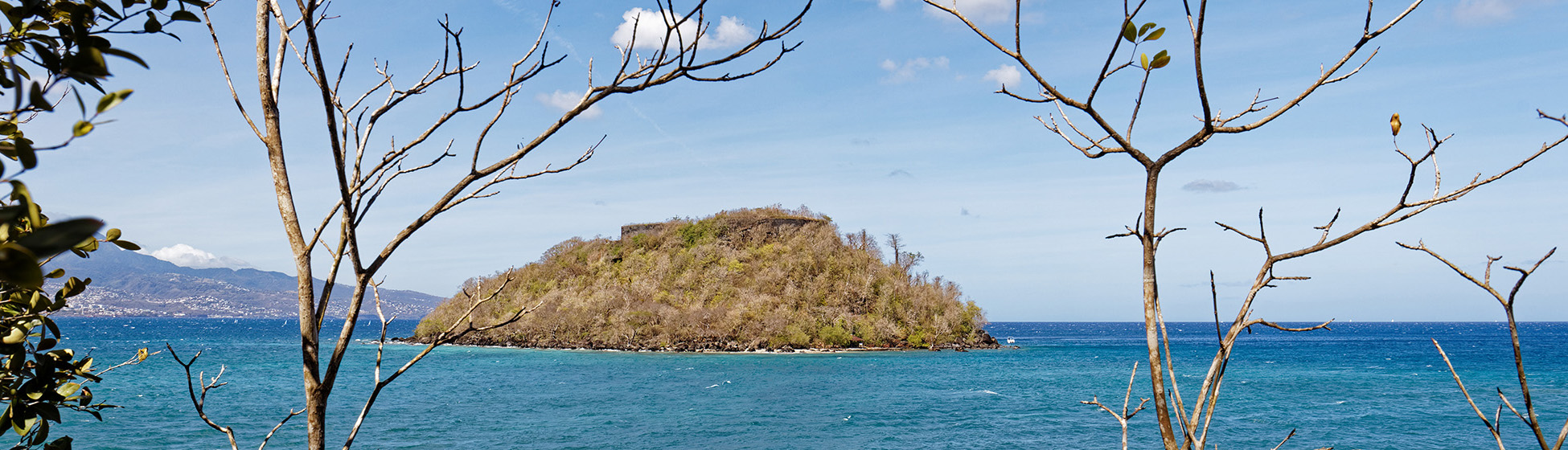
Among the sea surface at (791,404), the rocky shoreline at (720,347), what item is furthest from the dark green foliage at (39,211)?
the rocky shoreline at (720,347)

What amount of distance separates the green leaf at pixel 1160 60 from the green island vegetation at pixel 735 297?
154 feet

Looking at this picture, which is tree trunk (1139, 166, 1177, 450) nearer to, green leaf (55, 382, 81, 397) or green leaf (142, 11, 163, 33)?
green leaf (142, 11, 163, 33)

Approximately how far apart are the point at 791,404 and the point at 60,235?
25.1 meters

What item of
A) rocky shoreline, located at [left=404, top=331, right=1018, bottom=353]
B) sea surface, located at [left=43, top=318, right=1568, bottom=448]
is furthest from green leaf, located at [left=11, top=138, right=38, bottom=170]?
rocky shoreline, located at [left=404, top=331, right=1018, bottom=353]

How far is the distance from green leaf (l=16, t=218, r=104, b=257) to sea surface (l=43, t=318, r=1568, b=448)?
18632 mm

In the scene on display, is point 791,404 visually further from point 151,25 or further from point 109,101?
point 109,101

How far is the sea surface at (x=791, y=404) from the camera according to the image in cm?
1950

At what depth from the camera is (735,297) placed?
52.6 m

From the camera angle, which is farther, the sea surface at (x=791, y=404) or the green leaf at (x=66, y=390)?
the sea surface at (x=791, y=404)

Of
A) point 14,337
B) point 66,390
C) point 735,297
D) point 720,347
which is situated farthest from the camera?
point 735,297

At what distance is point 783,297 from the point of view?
5184 centimetres

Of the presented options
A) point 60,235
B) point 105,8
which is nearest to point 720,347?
A: point 105,8

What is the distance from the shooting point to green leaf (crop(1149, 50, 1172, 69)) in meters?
1.47

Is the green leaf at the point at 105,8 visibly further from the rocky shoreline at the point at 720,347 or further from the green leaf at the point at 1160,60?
the rocky shoreline at the point at 720,347
